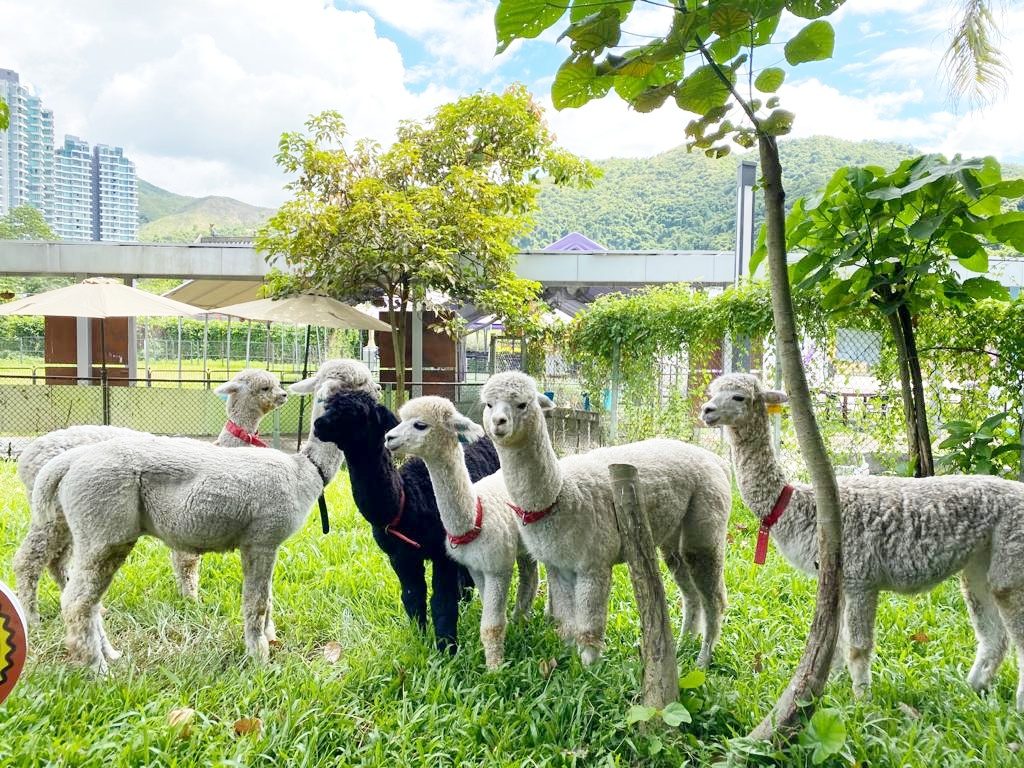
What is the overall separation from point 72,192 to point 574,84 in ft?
296

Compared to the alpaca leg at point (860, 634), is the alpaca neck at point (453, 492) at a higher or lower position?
higher

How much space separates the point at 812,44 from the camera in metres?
2.01

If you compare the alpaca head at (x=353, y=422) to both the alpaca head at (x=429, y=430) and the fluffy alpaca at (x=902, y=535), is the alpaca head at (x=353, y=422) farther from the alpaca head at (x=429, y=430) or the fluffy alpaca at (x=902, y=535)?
the fluffy alpaca at (x=902, y=535)

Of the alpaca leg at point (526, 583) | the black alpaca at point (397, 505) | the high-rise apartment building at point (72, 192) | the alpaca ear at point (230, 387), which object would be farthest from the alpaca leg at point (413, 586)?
the high-rise apartment building at point (72, 192)

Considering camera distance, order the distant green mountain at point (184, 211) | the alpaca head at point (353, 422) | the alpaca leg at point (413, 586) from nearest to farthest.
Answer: the alpaca head at point (353, 422)
the alpaca leg at point (413, 586)
the distant green mountain at point (184, 211)

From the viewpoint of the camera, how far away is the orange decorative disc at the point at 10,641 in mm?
1960

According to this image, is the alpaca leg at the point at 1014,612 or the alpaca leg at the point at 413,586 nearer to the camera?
the alpaca leg at the point at 1014,612

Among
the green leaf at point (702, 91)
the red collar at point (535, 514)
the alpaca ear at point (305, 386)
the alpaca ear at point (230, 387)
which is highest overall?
the green leaf at point (702, 91)

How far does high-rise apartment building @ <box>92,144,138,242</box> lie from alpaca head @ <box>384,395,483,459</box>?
79.4 metres

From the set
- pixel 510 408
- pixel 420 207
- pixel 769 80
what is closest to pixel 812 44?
pixel 769 80

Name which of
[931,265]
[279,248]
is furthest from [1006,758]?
[279,248]

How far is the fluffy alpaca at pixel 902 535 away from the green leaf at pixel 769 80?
1.19 m

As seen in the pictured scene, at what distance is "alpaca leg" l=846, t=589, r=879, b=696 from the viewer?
8.82 feet

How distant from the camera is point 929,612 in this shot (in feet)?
12.3
